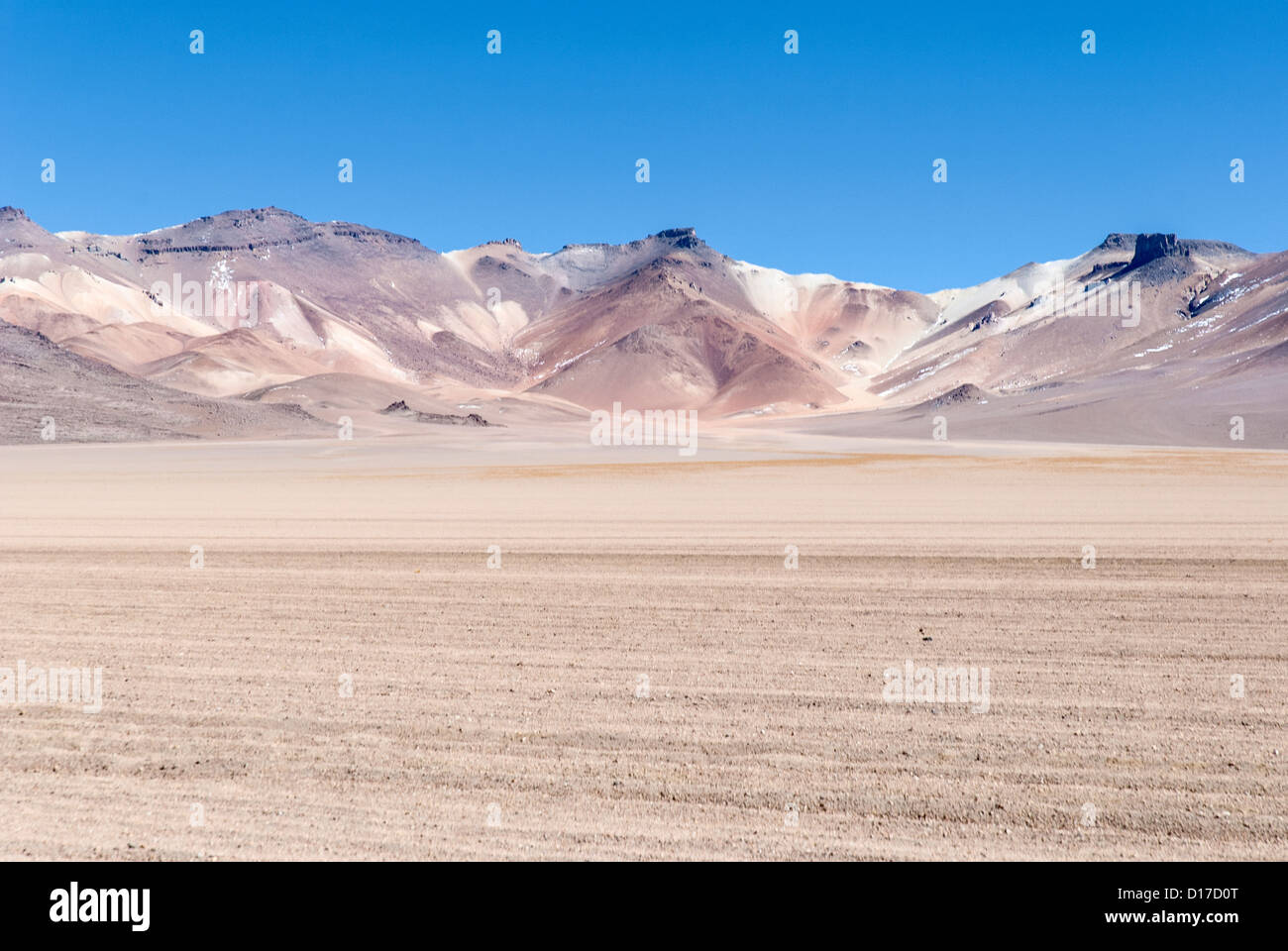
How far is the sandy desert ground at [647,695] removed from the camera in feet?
17.7

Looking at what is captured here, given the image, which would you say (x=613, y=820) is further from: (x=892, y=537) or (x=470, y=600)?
(x=892, y=537)

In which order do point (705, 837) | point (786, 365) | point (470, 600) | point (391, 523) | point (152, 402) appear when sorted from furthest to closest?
point (786, 365) < point (152, 402) < point (391, 523) < point (470, 600) < point (705, 837)

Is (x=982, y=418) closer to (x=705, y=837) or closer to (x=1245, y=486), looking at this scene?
(x=1245, y=486)

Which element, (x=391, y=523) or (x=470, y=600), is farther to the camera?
(x=391, y=523)

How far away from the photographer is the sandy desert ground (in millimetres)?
5402

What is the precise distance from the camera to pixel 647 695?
25.0ft

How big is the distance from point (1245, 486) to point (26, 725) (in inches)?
1335

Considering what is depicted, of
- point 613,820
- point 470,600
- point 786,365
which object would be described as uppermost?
point 786,365

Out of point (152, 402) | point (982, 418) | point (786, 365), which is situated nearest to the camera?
point (152, 402)

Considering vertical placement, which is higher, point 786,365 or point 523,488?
point 786,365

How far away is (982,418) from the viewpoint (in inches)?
4240

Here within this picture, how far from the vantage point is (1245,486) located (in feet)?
104
